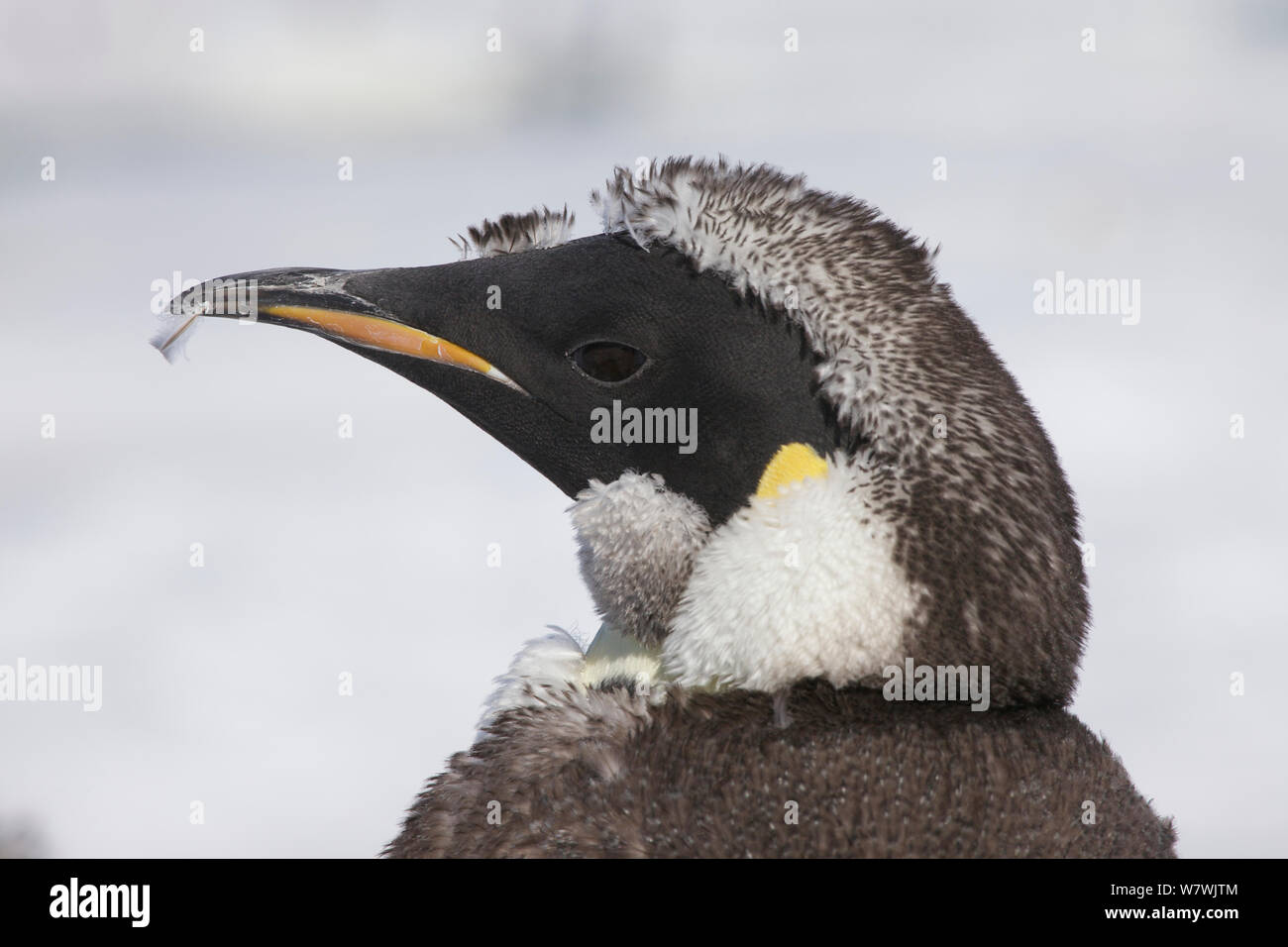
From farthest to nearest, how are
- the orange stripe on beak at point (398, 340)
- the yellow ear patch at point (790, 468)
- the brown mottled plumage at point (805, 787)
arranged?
the orange stripe on beak at point (398, 340)
the yellow ear patch at point (790, 468)
the brown mottled plumage at point (805, 787)

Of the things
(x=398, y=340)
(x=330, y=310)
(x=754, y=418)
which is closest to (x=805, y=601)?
(x=754, y=418)

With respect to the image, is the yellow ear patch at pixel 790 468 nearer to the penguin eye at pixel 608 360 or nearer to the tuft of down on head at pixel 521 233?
the penguin eye at pixel 608 360

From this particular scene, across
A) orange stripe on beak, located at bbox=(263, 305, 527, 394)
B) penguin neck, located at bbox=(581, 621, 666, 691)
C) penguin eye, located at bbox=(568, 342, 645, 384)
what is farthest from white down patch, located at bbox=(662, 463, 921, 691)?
orange stripe on beak, located at bbox=(263, 305, 527, 394)

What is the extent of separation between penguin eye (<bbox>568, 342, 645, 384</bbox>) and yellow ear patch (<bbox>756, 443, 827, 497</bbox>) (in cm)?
30

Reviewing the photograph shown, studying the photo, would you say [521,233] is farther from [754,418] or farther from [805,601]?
[805,601]

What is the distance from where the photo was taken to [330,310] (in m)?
2.38

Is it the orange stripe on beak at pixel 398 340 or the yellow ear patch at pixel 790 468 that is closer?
the yellow ear patch at pixel 790 468

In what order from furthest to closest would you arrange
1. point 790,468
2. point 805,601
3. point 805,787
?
point 790,468 < point 805,601 < point 805,787

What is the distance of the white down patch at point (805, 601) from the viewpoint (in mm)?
1893

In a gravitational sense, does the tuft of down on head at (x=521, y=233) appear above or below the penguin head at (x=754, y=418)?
above

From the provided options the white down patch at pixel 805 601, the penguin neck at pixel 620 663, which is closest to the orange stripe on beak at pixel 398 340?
the penguin neck at pixel 620 663

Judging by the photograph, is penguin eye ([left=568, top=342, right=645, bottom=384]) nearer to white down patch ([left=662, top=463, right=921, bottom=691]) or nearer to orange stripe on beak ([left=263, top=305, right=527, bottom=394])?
orange stripe on beak ([left=263, top=305, right=527, bottom=394])

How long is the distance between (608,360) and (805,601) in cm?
58
